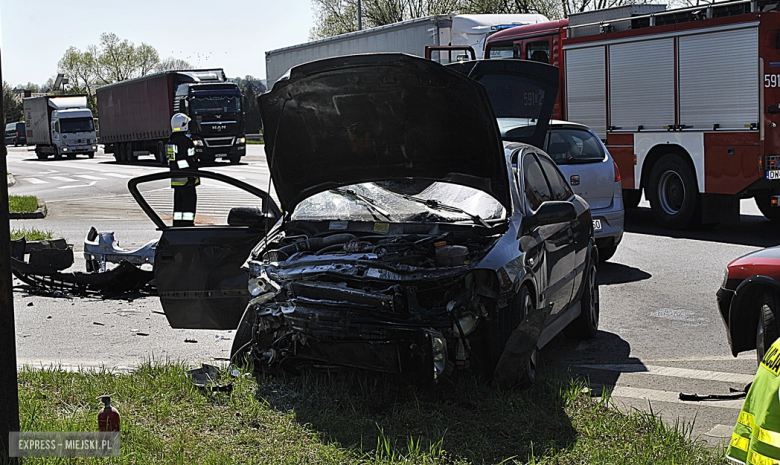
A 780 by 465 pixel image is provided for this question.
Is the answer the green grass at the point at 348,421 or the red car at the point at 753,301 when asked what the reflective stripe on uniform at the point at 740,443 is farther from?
the red car at the point at 753,301

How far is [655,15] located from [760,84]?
7.53ft

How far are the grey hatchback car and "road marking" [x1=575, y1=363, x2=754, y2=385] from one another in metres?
3.93

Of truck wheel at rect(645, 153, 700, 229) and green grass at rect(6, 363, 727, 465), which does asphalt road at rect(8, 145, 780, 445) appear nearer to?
green grass at rect(6, 363, 727, 465)

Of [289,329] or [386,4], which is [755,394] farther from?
[386,4]

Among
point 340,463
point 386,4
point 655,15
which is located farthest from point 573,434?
point 386,4

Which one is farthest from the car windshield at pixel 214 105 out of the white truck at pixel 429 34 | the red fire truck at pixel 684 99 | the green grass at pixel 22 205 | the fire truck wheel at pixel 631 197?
the fire truck wheel at pixel 631 197

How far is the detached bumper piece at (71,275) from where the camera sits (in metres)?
8.96

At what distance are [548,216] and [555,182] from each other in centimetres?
141

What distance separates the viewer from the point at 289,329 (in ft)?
17.9

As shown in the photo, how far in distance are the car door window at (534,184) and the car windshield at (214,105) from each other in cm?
2860

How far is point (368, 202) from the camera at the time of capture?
635 centimetres

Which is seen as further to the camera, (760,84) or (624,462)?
(760,84)

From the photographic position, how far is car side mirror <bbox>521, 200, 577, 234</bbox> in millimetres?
5845

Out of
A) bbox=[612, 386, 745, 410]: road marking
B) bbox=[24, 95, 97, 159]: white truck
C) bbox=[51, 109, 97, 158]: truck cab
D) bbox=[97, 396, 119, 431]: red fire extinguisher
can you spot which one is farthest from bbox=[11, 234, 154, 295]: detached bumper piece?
bbox=[51, 109, 97, 158]: truck cab
